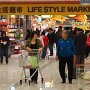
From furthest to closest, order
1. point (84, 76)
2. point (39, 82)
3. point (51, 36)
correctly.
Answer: point (51, 36)
point (39, 82)
point (84, 76)

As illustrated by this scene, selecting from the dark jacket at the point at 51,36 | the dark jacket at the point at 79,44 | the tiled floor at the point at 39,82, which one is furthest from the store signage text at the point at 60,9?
the dark jacket at the point at 51,36

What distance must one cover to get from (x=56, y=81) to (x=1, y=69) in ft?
16.1

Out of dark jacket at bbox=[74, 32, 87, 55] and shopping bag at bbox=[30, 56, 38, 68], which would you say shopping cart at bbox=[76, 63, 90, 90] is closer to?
shopping bag at bbox=[30, 56, 38, 68]

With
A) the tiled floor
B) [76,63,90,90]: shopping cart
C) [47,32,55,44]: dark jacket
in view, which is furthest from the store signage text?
[47,32,55,44]: dark jacket

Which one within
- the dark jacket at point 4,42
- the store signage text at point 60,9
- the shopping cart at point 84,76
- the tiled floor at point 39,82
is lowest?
the tiled floor at point 39,82

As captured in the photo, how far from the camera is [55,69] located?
19.8 meters

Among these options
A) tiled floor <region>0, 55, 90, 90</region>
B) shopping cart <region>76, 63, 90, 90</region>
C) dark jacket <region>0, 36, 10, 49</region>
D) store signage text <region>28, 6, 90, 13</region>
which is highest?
store signage text <region>28, 6, 90, 13</region>

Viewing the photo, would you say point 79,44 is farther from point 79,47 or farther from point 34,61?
point 34,61

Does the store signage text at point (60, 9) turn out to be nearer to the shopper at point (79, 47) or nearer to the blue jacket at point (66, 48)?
the blue jacket at point (66, 48)

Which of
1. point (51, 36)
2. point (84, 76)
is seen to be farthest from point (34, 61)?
point (51, 36)

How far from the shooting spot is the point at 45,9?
12883 millimetres

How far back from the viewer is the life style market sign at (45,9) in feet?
42.0

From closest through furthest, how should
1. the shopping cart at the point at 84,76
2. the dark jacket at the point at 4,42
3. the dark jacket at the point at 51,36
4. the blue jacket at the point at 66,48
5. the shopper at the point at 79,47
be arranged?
the shopping cart at the point at 84,76 → the blue jacket at the point at 66,48 → the shopper at the point at 79,47 → the dark jacket at the point at 4,42 → the dark jacket at the point at 51,36

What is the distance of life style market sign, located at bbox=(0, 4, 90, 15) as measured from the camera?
12797mm
